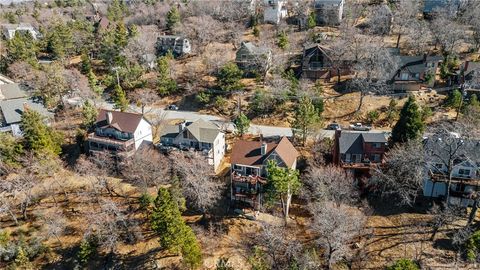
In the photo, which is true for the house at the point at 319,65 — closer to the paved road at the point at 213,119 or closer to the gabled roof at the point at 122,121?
the paved road at the point at 213,119

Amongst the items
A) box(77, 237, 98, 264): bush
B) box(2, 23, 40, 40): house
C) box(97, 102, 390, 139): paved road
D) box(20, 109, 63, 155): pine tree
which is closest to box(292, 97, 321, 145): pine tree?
box(97, 102, 390, 139): paved road

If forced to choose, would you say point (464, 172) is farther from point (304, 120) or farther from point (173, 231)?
point (173, 231)

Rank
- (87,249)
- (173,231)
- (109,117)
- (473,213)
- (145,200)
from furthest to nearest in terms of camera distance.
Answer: (109,117), (145,200), (87,249), (473,213), (173,231)

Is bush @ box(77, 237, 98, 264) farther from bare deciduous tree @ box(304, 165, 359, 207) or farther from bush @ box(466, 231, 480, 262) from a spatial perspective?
bush @ box(466, 231, 480, 262)

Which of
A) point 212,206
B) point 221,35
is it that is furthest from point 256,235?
point 221,35

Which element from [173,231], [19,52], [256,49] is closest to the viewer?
[173,231]

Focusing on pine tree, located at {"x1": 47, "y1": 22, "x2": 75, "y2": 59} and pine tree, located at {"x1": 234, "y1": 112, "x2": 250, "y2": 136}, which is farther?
pine tree, located at {"x1": 47, "y1": 22, "x2": 75, "y2": 59}

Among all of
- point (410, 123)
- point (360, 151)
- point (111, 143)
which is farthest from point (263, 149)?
point (111, 143)
